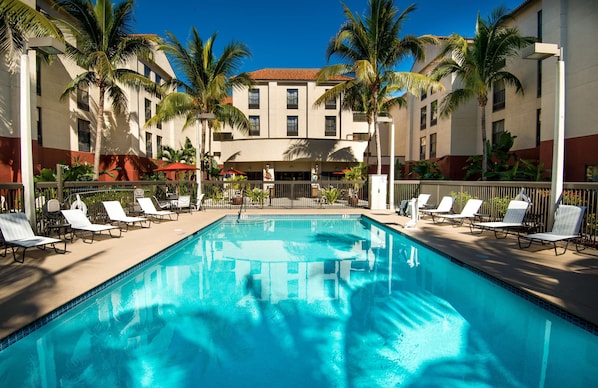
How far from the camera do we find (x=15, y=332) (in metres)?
3.55

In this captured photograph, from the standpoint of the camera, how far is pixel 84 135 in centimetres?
2122

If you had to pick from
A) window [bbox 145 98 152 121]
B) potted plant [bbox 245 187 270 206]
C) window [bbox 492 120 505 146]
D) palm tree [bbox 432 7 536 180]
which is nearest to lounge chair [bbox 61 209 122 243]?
potted plant [bbox 245 187 270 206]

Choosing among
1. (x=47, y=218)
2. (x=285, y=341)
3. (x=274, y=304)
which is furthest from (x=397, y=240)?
(x=47, y=218)

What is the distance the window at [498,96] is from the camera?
66.0 feet

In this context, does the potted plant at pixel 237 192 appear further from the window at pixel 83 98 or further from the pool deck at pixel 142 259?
the window at pixel 83 98

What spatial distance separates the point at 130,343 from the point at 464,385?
12.2ft

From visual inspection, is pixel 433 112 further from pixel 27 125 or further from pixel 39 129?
pixel 39 129

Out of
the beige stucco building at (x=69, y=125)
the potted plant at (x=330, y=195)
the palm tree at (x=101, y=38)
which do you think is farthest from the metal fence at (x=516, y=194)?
the beige stucco building at (x=69, y=125)

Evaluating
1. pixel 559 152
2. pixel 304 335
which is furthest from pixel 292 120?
pixel 304 335

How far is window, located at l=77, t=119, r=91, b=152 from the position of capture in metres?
20.8

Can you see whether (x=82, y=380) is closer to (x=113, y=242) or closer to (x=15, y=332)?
(x=15, y=332)

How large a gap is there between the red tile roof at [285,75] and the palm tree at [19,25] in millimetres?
17614

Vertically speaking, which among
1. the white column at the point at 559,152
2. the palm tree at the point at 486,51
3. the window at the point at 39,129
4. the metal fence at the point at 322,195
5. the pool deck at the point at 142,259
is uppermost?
the palm tree at the point at 486,51

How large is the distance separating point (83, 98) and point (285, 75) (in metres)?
16.0
